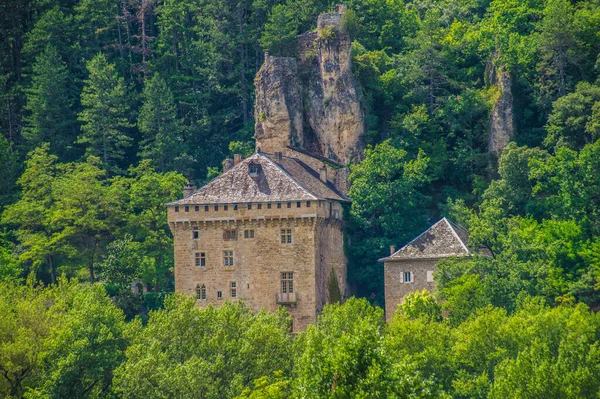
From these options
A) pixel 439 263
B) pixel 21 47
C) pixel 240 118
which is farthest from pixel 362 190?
pixel 21 47

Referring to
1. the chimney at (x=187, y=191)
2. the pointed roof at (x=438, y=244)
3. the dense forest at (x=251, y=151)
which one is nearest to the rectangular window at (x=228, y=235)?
the chimney at (x=187, y=191)

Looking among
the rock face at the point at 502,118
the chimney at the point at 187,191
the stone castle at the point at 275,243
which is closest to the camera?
the stone castle at the point at 275,243

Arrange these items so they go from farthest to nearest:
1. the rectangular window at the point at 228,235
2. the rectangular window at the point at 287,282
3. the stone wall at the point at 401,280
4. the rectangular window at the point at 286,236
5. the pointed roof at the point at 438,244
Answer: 1. the rectangular window at the point at 228,235
2. the rectangular window at the point at 286,236
3. the rectangular window at the point at 287,282
4. the stone wall at the point at 401,280
5. the pointed roof at the point at 438,244

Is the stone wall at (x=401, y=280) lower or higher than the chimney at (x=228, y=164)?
lower

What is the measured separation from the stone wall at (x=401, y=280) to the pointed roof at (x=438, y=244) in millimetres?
436

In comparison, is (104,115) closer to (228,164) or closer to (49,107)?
(49,107)

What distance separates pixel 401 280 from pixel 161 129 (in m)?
25.4

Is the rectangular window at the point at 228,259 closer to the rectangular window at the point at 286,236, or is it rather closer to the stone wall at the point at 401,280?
the rectangular window at the point at 286,236

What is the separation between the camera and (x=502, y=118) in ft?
372

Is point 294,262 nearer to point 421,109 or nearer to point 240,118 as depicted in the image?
point 421,109

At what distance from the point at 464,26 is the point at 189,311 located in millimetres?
41787

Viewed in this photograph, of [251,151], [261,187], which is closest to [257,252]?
[261,187]

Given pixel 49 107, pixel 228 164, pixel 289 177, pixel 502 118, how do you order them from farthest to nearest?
pixel 49 107, pixel 502 118, pixel 228 164, pixel 289 177

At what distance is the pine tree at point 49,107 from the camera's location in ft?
404
